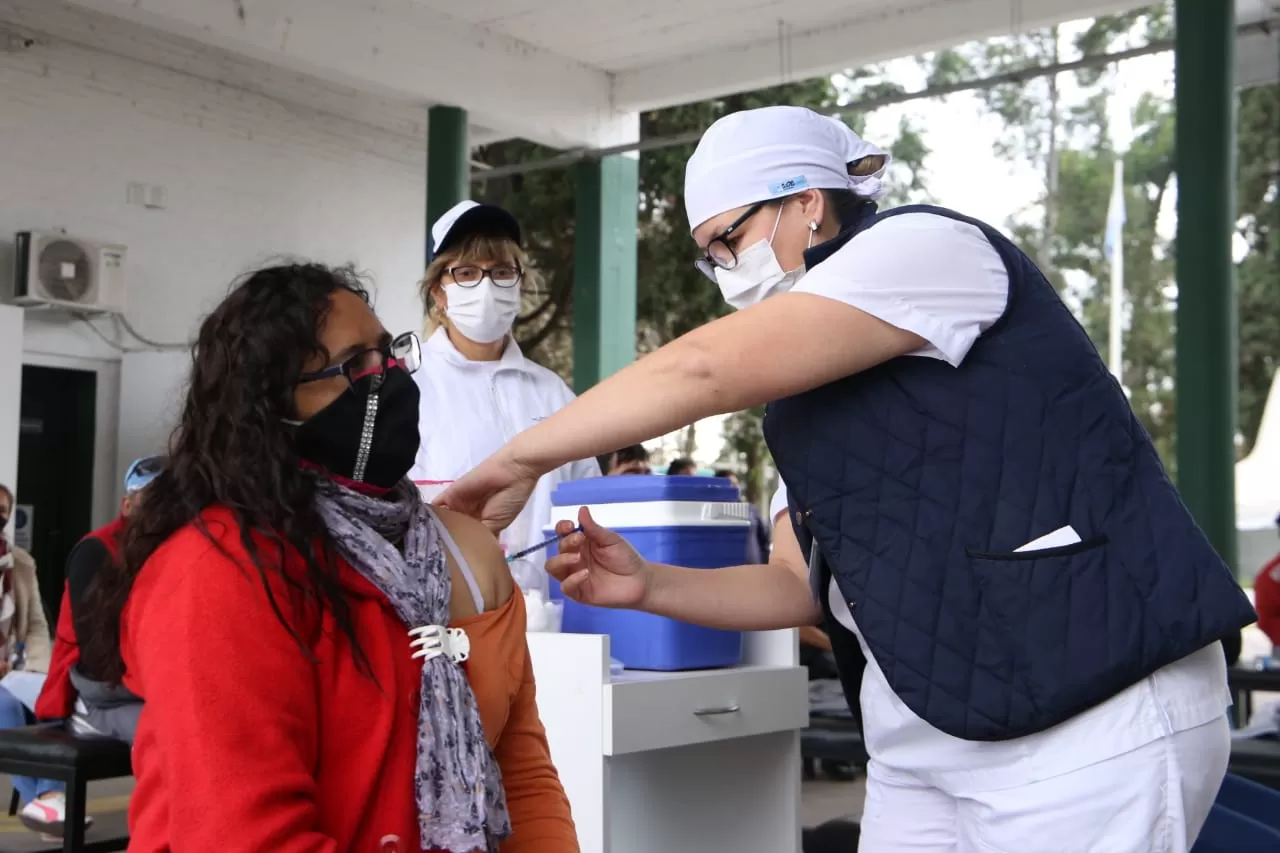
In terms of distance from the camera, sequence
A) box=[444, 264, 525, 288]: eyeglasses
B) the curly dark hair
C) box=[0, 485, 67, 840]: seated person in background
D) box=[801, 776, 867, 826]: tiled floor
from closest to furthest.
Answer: the curly dark hair
box=[444, 264, 525, 288]: eyeglasses
box=[801, 776, 867, 826]: tiled floor
box=[0, 485, 67, 840]: seated person in background

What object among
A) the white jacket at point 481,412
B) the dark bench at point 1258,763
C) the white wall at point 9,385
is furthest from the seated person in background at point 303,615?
the white wall at point 9,385

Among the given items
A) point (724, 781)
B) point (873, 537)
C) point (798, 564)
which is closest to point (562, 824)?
point (798, 564)

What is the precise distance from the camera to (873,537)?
1.44m

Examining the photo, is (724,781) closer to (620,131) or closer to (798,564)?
(798,564)

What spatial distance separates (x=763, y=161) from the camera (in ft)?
5.36

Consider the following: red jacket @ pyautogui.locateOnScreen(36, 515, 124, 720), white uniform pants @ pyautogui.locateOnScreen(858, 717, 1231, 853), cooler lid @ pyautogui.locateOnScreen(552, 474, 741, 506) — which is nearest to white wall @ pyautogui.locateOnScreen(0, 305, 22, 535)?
red jacket @ pyautogui.locateOnScreen(36, 515, 124, 720)

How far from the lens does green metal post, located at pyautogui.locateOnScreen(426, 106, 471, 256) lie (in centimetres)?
859

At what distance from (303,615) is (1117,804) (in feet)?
2.90

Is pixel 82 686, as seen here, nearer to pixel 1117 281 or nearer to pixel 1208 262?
pixel 1208 262

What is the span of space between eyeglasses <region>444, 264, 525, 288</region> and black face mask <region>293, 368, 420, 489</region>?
72.7 inches

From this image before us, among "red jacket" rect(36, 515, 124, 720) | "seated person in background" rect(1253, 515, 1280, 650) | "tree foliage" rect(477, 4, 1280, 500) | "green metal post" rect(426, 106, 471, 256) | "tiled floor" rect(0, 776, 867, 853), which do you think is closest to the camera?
"red jacket" rect(36, 515, 124, 720)

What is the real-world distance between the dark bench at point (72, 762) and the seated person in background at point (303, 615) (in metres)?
1.89

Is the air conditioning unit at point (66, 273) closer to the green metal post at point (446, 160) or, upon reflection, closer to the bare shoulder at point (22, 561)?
the bare shoulder at point (22, 561)

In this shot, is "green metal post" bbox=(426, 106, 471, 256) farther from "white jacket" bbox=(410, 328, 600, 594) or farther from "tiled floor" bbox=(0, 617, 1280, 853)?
"white jacket" bbox=(410, 328, 600, 594)
